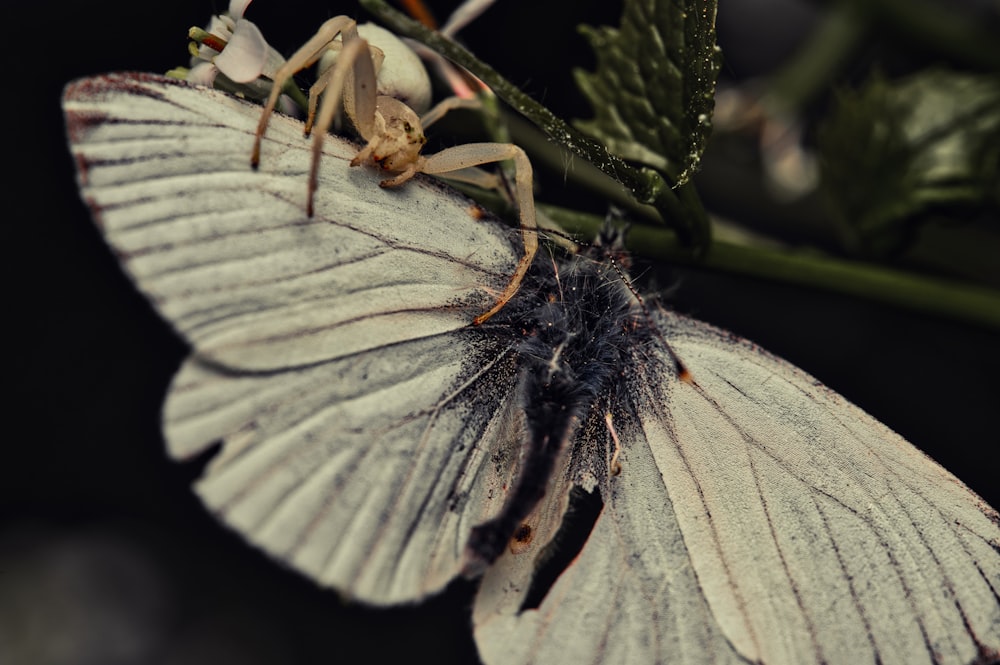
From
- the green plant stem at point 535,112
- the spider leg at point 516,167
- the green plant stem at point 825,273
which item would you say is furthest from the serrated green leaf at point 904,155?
the spider leg at point 516,167

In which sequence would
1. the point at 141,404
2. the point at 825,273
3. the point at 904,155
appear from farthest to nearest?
the point at 141,404 < the point at 904,155 < the point at 825,273

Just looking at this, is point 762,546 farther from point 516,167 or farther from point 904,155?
point 904,155

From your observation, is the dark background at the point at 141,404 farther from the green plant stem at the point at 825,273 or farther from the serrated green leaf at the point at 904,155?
the green plant stem at the point at 825,273

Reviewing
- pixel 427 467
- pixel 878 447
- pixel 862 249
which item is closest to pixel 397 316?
pixel 427 467

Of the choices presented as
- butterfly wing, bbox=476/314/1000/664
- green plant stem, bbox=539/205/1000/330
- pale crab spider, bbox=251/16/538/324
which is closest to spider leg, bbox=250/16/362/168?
pale crab spider, bbox=251/16/538/324

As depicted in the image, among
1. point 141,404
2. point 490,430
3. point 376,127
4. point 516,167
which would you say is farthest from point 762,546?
point 141,404

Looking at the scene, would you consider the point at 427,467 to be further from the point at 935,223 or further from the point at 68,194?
the point at 68,194

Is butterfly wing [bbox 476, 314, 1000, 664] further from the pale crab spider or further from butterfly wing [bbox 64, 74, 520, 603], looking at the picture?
the pale crab spider
